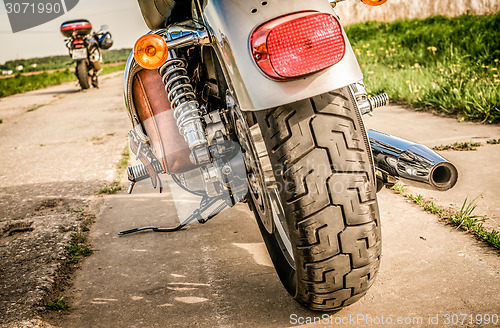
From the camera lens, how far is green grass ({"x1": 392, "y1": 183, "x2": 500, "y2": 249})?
176 cm

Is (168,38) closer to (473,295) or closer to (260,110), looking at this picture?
(260,110)

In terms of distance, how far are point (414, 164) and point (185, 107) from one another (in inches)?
31.8

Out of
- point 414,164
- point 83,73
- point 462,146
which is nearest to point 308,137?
point 414,164

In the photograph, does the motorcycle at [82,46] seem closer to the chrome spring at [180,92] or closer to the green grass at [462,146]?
the green grass at [462,146]

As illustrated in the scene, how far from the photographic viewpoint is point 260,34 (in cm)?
114

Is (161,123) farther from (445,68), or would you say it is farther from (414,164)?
(445,68)

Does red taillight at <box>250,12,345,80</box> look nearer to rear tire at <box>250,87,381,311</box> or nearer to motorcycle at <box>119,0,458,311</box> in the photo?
motorcycle at <box>119,0,458,311</box>

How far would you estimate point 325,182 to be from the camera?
47.6 inches

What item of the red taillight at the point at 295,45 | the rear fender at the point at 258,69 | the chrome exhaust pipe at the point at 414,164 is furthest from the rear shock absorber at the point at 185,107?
the chrome exhaust pipe at the point at 414,164

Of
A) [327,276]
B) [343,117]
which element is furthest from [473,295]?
[343,117]

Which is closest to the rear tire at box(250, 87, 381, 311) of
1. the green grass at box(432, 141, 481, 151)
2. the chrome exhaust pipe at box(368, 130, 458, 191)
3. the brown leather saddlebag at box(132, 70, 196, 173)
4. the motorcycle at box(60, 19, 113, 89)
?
the chrome exhaust pipe at box(368, 130, 458, 191)

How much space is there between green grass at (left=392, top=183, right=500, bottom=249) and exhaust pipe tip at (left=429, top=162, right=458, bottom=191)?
0.50 meters

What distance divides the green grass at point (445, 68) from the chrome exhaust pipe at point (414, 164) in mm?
2373

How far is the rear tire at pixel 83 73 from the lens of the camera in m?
9.75
